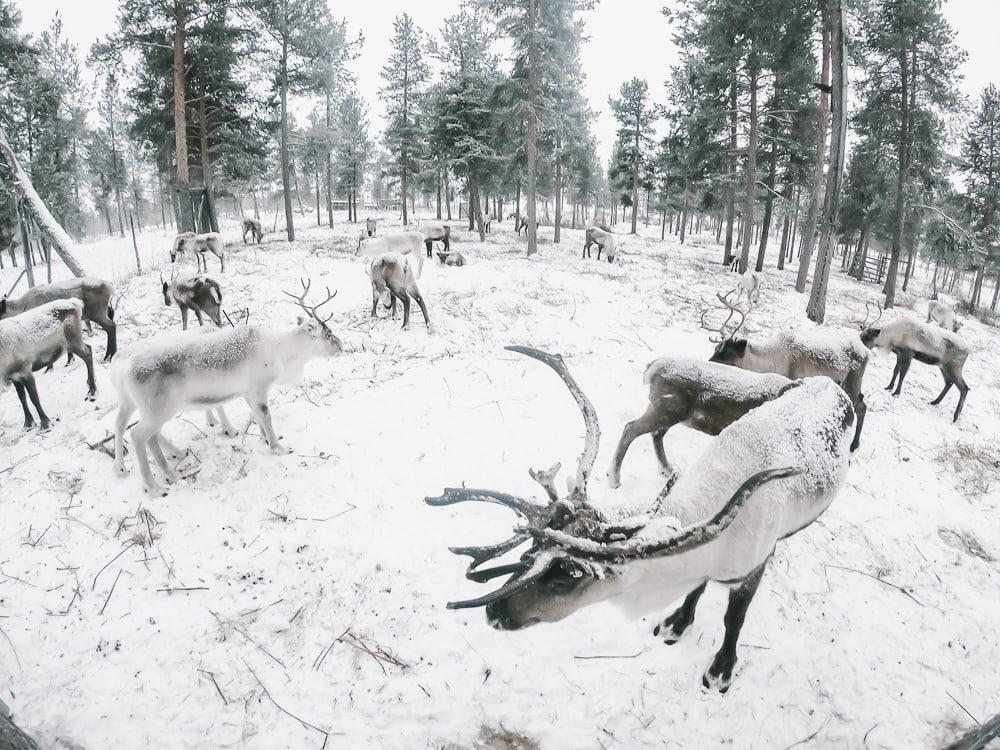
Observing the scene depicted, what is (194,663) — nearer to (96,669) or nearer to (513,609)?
(96,669)

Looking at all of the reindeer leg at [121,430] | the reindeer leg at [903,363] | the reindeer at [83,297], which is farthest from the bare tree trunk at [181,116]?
the reindeer leg at [903,363]

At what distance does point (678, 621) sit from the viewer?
11.5 feet

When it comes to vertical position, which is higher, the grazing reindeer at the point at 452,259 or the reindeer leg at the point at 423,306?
the grazing reindeer at the point at 452,259

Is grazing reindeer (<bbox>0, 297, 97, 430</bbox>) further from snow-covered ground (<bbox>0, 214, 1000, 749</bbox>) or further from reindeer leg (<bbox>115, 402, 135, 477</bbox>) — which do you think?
reindeer leg (<bbox>115, 402, 135, 477</bbox>)

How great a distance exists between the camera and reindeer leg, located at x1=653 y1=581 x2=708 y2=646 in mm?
3486

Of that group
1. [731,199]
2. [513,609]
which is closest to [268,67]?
[731,199]

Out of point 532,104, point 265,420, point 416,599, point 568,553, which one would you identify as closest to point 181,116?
point 532,104

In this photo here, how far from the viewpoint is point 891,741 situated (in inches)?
117

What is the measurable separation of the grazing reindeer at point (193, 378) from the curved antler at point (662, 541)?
178 inches

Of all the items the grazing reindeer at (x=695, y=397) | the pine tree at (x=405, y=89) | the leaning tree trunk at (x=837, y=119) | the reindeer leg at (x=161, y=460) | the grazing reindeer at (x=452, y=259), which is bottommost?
the reindeer leg at (x=161, y=460)

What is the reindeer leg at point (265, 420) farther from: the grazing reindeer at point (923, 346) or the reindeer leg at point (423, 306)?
the grazing reindeer at point (923, 346)

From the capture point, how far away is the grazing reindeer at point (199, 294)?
33.0 ft

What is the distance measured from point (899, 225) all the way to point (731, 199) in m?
7.28

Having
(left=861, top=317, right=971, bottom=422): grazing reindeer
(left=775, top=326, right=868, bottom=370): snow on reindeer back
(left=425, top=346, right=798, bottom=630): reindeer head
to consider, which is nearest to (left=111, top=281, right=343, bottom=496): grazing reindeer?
(left=425, top=346, right=798, bottom=630): reindeer head
